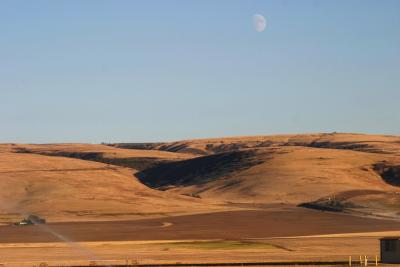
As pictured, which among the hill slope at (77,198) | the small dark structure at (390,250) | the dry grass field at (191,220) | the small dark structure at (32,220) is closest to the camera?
the small dark structure at (390,250)

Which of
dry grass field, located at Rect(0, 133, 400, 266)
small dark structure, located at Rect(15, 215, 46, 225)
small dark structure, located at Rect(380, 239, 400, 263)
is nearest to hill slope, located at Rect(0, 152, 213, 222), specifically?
dry grass field, located at Rect(0, 133, 400, 266)

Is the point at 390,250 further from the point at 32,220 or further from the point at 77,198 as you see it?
the point at 77,198

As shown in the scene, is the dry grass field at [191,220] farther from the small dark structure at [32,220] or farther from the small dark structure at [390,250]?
the small dark structure at [390,250]

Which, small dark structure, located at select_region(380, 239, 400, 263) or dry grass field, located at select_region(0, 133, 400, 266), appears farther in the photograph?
dry grass field, located at select_region(0, 133, 400, 266)

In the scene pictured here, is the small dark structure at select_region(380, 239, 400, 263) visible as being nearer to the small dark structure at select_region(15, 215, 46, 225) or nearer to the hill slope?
the small dark structure at select_region(15, 215, 46, 225)

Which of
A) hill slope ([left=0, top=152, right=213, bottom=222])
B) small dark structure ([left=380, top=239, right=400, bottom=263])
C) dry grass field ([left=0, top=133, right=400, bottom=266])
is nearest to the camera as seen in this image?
small dark structure ([left=380, top=239, right=400, bottom=263])

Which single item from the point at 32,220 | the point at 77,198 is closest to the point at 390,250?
the point at 32,220

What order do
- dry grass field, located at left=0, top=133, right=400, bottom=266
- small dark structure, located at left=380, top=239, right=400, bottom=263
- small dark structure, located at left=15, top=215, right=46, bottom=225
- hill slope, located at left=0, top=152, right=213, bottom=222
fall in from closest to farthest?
small dark structure, located at left=380, top=239, right=400, bottom=263
dry grass field, located at left=0, top=133, right=400, bottom=266
small dark structure, located at left=15, top=215, right=46, bottom=225
hill slope, located at left=0, top=152, right=213, bottom=222

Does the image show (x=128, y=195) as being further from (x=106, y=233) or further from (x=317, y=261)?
(x=317, y=261)

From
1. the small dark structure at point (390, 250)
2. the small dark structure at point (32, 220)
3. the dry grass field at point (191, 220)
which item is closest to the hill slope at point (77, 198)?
the dry grass field at point (191, 220)

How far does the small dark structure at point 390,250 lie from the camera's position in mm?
76438

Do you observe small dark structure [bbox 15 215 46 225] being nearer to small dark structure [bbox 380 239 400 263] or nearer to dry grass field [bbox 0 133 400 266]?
dry grass field [bbox 0 133 400 266]

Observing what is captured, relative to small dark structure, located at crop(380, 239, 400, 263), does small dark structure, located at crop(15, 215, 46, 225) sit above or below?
below

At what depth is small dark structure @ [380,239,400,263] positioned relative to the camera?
76.4m
